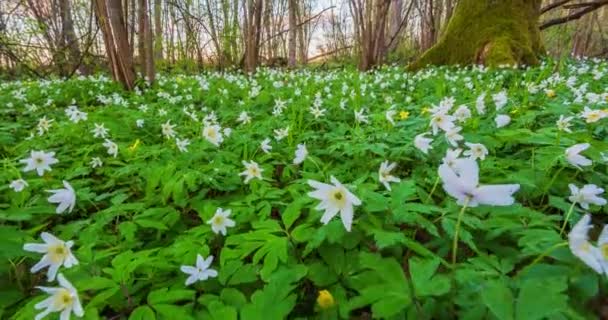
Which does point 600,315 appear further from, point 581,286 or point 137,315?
point 137,315

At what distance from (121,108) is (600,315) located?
514 cm

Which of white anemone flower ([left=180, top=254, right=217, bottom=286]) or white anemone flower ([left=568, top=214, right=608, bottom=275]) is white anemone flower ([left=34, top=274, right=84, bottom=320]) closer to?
white anemone flower ([left=180, top=254, right=217, bottom=286])

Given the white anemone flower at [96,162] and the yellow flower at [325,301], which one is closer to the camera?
the yellow flower at [325,301]

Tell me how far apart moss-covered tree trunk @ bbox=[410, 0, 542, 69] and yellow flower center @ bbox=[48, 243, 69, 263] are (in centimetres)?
776

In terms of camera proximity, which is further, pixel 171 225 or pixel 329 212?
pixel 171 225

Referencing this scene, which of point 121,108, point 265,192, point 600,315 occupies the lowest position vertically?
point 600,315

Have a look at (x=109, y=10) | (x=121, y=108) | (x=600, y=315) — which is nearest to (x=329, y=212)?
(x=600, y=315)

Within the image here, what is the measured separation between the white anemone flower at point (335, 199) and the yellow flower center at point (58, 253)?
0.84 metres

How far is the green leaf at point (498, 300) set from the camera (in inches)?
33.6

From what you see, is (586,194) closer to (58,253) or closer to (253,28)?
(58,253)

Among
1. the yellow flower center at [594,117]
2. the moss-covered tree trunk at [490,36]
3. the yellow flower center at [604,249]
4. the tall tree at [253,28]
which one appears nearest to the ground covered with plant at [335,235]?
the yellow flower center at [604,249]

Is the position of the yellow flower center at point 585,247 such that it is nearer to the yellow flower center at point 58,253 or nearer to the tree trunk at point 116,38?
the yellow flower center at point 58,253

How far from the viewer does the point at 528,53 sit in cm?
734

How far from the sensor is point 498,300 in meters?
0.88
